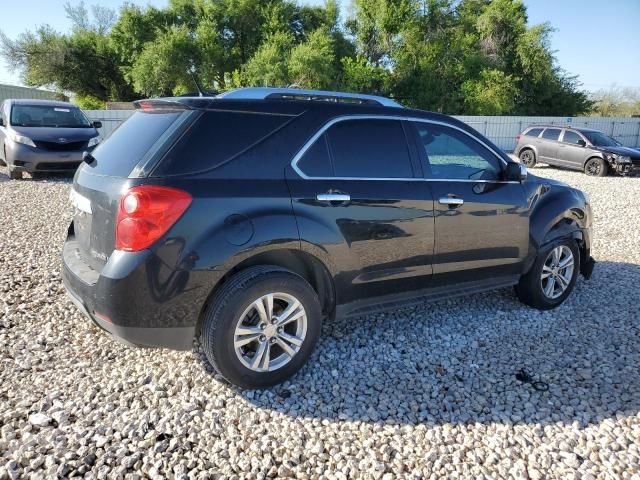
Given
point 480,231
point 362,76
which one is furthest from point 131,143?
point 362,76

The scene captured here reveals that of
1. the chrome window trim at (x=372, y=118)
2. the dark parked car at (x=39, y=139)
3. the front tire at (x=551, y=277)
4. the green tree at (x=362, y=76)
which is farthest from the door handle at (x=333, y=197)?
the green tree at (x=362, y=76)

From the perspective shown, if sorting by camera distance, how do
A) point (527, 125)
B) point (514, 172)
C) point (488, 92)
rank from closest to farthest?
point (514, 172)
point (527, 125)
point (488, 92)

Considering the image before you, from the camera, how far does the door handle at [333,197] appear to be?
→ 308 cm

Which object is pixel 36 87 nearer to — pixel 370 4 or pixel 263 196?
pixel 370 4

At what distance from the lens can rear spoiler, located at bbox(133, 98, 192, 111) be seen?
296 cm

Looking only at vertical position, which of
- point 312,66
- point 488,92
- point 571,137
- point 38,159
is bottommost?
point 38,159

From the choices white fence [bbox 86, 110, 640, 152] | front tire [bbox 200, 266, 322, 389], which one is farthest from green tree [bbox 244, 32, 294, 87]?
front tire [bbox 200, 266, 322, 389]

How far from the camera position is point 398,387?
3.17 m

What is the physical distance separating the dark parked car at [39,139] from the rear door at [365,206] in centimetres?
861

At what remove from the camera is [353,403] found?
2988 mm

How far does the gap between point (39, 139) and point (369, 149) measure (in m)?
9.17

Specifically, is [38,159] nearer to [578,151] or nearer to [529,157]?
[529,157]

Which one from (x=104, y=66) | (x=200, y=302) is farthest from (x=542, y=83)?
(x=200, y=302)

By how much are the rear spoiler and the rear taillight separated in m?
0.62
